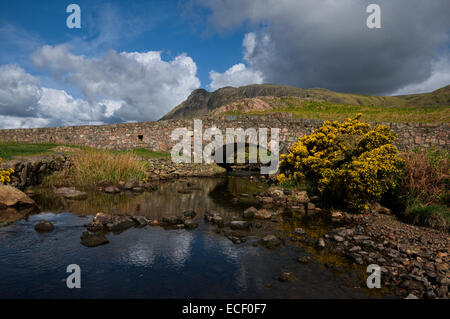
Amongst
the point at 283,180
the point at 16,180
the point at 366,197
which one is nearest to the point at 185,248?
the point at 366,197

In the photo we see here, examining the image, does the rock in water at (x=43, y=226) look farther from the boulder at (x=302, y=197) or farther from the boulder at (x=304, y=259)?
the boulder at (x=302, y=197)

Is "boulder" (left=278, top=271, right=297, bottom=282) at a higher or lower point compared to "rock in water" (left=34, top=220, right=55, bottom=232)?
lower

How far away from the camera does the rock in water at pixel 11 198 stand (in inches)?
399

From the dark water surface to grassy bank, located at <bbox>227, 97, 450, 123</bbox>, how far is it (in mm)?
23289

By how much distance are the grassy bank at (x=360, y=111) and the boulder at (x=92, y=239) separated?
84.6 ft

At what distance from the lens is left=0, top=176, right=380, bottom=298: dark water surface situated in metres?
5.02

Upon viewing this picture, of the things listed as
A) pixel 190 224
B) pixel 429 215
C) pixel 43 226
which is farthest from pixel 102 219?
pixel 429 215

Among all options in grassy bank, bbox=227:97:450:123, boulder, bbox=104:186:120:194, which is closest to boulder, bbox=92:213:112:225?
boulder, bbox=104:186:120:194

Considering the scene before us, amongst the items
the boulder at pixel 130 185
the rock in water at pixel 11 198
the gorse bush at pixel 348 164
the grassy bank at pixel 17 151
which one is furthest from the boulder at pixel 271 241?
the grassy bank at pixel 17 151

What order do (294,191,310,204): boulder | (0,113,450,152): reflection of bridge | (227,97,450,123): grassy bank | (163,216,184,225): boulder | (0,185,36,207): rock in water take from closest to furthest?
(163,216,184,225): boulder → (0,185,36,207): rock in water → (294,191,310,204): boulder → (0,113,450,152): reflection of bridge → (227,97,450,123): grassy bank

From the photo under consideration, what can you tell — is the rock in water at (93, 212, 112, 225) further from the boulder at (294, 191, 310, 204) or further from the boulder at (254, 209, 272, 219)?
the boulder at (294, 191, 310, 204)

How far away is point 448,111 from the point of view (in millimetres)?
23938

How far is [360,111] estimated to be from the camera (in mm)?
31625
